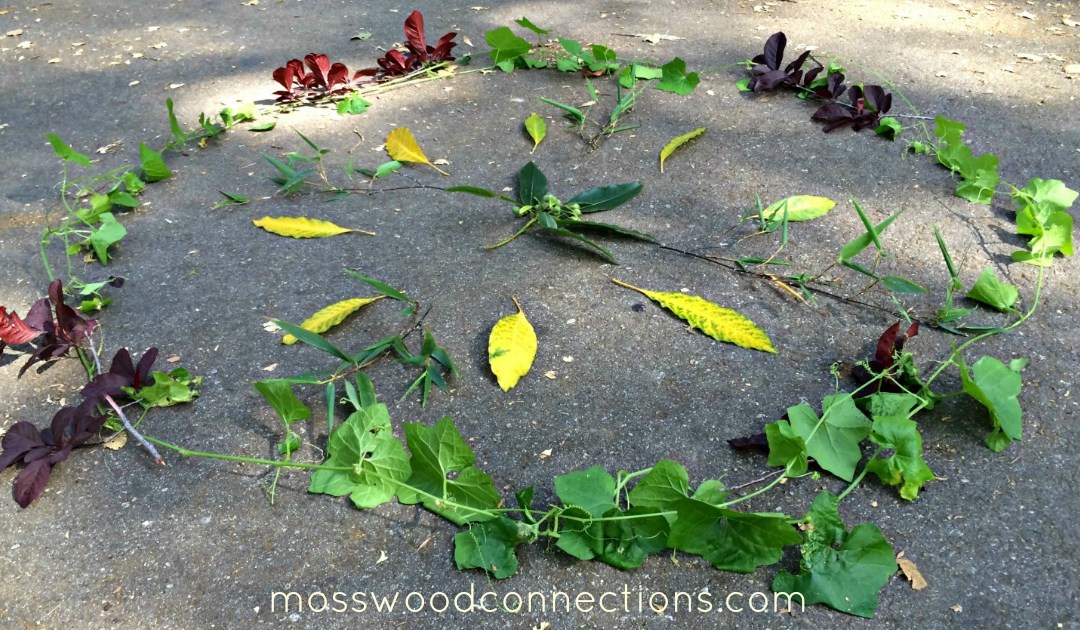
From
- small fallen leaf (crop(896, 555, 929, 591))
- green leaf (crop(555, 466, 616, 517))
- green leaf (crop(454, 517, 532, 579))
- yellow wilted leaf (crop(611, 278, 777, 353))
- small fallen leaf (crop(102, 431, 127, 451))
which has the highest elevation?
yellow wilted leaf (crop(611, 278, 777, 353))

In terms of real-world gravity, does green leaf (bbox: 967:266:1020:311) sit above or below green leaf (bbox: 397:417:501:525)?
above

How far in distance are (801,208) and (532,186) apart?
2.32ft

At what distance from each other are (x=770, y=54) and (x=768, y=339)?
1.50 m

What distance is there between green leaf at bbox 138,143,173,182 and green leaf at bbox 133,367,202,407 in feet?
3.28

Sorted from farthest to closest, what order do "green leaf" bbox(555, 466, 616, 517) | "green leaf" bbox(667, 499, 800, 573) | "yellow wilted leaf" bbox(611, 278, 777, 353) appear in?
"yellow wilted leaf" bbox(611, 278, 777, 353) → "green leaf" bbox(555, 466, 616, 517) → "green leaf" bbox(667, 499, 800, 573)

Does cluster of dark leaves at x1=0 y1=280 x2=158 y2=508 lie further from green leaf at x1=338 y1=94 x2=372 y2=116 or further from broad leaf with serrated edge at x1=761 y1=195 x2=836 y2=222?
broad leaf with serrated edge at x1=761 y1=195 x2=836 y2=222

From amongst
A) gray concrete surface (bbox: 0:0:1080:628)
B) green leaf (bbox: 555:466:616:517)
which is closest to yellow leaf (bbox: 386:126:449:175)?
gray concrete surface (bbox: 0:0:1080:628)

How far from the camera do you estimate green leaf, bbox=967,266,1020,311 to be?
167 cm

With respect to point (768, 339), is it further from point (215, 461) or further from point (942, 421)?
point (215, 461)

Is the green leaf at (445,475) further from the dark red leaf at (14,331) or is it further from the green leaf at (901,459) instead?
the dark red leaf at (14,331)

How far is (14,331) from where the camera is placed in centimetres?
158

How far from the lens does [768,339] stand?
1628mm

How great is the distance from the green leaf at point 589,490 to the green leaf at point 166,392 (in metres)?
0.77

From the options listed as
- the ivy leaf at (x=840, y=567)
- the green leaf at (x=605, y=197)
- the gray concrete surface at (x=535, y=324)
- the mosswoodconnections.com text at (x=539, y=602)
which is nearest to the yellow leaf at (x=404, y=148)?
the gray concrete surface at (x=535, y=324)
